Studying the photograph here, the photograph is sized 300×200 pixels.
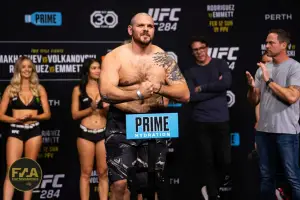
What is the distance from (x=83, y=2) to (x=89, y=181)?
2064mm

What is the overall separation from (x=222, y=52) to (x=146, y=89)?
310cm

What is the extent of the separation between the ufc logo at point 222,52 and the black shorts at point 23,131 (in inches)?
90.5

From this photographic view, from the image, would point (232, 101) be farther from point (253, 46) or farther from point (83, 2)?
point (83, 2)

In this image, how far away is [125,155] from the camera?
4410 millimetres

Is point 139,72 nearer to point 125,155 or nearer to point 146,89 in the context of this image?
point 146,89

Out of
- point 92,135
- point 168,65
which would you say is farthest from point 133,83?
point 92,135

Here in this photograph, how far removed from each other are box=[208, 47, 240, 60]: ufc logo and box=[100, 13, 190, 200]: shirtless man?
2538mm

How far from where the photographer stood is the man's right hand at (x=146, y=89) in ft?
13.4

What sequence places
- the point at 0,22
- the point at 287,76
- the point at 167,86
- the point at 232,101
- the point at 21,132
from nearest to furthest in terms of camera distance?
1. the point at 167,86
2. the point at 287,76
3. the point at 21,132
4. the point at 0,22
5. the point at 232,101

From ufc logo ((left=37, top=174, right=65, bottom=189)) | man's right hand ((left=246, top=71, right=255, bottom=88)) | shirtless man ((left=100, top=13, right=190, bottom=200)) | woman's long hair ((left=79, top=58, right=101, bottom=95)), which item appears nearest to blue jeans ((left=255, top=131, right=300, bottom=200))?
man's right hand ((left=246, top=71, right=255, bottom=88))

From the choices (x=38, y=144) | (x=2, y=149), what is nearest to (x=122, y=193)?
(x=38, y=144)

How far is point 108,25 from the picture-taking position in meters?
6.82

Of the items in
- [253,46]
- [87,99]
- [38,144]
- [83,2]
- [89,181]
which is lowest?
[89,181]

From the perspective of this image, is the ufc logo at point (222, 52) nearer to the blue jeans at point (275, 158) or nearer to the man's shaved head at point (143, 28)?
the blue jeans at point (275, 158)
